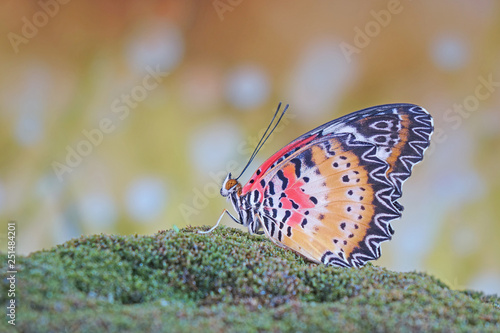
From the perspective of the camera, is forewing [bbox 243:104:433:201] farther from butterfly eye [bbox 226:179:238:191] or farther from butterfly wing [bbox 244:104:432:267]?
butterfly eye [bbox 226:179:238:191]

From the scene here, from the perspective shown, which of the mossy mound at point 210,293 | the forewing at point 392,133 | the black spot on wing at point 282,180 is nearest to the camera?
the mossy mound at point 210,293

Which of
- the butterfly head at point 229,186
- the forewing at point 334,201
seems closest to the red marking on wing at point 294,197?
the forewing at point 334,201

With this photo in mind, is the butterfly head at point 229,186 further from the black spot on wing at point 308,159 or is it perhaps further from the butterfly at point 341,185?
the black spot on wing at point 308,159

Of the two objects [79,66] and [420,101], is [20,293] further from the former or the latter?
[420,101]

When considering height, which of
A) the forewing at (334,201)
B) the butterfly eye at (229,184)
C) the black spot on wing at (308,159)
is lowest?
the forewing at (334,201)

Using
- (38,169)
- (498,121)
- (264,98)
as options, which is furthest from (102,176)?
(498,121)

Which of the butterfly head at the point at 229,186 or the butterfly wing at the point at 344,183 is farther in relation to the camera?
the butterfly head at the point at 229,186

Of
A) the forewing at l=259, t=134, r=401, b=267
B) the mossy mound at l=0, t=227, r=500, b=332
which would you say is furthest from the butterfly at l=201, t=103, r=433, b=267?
the mossy mound at l=0, t=227, r=500, b=332
